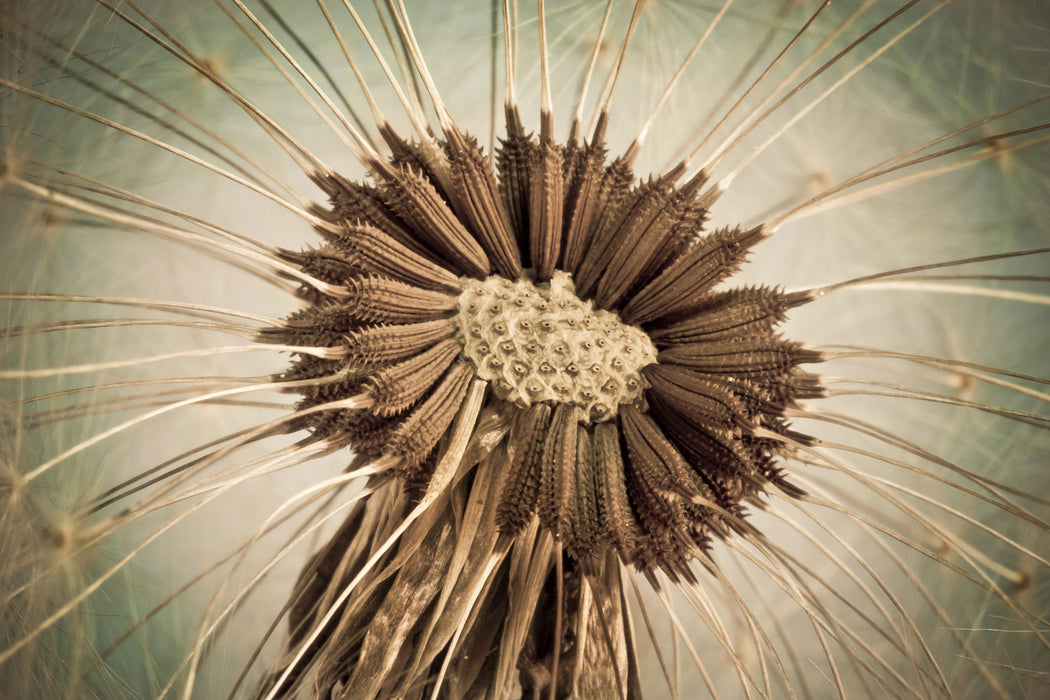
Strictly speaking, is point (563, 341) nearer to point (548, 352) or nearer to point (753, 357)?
point (548, 352)

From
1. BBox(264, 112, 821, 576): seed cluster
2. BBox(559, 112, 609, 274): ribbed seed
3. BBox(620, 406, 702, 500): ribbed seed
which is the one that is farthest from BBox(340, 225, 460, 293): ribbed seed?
BBox(620, 406, 702, 500): ribbed seed

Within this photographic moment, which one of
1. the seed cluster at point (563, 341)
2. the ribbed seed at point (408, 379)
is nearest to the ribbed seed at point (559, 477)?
the seed cluster at point (563, 341)

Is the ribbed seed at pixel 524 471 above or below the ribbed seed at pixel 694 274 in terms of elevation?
below

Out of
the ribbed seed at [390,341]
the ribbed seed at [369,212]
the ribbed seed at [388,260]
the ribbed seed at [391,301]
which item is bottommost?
the ribbed seed at [390,341]

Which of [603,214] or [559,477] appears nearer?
[559,477]

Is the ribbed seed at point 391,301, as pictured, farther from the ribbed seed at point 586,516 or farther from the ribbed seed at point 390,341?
the ribbed seed at point 586,516

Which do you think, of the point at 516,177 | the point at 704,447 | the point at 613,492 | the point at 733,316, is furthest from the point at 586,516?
the point at 516,177

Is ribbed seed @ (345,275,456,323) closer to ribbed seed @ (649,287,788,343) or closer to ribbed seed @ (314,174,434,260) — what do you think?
ribbed seed @ (314,174,434,260)
